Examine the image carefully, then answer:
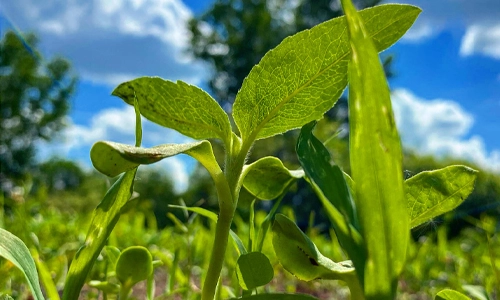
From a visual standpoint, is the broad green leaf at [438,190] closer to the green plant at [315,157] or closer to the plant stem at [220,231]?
the green plant at [315,157]

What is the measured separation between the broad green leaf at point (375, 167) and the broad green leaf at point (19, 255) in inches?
7.5

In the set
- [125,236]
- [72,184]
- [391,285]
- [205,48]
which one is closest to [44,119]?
[72,184]

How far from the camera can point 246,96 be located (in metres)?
0.29

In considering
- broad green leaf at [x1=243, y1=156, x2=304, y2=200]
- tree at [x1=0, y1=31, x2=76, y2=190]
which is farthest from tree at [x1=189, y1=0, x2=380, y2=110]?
broad green leaf at [x1=243, y1=156, x2=304, y2=200]

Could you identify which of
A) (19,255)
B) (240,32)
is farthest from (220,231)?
(240,32)

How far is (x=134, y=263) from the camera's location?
33 cm

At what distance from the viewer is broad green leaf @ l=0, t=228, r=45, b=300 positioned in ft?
0.88

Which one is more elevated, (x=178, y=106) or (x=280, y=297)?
(x=178, y=106)

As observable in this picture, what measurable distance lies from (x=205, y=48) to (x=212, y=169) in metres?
18.2

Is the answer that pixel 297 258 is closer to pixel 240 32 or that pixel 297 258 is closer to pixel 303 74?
pixel 303 74

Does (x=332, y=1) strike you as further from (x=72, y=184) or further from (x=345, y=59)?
(x=345, y=59)

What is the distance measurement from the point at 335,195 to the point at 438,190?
0.12 m

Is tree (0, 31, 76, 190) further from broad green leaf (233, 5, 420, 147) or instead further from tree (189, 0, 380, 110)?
broad green leaf (233, 5, 420, 147)

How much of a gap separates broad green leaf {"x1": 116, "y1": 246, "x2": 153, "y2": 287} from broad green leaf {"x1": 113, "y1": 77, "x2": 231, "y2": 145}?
88mm
